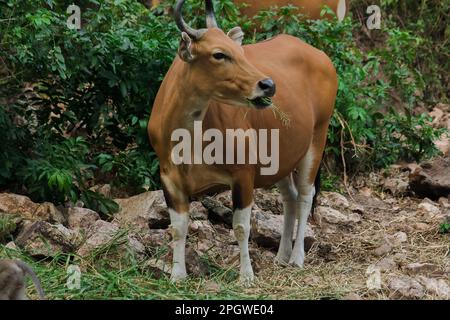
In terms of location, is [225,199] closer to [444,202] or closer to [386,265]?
[386,265]

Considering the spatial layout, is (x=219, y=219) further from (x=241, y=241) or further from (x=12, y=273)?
(x=12, y=273)

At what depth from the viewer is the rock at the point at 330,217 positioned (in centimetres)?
891

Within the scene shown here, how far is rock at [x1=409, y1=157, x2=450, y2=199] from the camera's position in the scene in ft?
32.3

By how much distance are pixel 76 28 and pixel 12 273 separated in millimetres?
3671

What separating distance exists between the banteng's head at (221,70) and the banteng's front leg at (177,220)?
0.73 metres

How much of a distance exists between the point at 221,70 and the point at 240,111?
0.50 meters

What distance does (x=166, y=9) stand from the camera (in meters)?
10.3

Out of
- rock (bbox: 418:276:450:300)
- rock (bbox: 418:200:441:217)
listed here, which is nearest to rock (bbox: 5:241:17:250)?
rock (bbox: 418:276:450:300)

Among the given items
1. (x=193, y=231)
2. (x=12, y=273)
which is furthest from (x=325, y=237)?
(x=12, y=273)

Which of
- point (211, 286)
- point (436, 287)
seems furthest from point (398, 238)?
point (211, 286)

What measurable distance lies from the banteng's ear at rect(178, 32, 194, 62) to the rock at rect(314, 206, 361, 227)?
2752mm

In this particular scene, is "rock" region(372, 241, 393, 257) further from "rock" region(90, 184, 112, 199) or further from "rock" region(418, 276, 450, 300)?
"rock" region(90, 184, 112, 199)

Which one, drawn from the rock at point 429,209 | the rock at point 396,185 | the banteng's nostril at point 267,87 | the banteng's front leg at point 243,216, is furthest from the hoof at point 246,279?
the rock at point 396,185

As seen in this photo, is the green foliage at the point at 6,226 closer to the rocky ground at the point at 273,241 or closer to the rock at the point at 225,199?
the rocky ground at the point at 273,241
